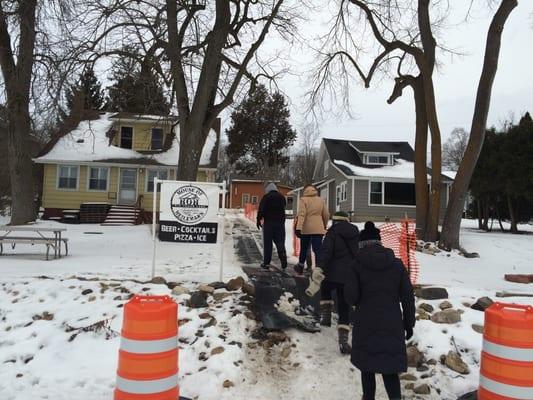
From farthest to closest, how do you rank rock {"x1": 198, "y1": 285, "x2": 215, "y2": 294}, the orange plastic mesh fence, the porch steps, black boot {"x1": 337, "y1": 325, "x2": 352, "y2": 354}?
the porch steps → the orange plastic mesh fence → rock {"x1": 198, "y1": 285, "x2": 215, "y2": 294} → black boot {"x1": 337, "y1": 325, "x2": 352, "y2": 354}

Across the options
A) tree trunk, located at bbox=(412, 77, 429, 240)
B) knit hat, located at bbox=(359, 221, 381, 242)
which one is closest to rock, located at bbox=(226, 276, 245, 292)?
knit hat, located at bbox=(359, 221, 381, 242)

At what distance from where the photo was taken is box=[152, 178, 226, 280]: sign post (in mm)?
7922

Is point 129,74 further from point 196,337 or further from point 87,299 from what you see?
point 196,337

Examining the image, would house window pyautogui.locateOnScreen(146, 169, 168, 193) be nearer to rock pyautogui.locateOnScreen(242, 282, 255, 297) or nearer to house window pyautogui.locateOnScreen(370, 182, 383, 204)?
house window pyautogui.locateOnScreen(370, 182, 383, 204)

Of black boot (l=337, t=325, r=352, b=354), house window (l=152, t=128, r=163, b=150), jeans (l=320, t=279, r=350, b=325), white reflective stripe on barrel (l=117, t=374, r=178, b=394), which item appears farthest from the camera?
house window (l=152, t=128, r=163, b=150)

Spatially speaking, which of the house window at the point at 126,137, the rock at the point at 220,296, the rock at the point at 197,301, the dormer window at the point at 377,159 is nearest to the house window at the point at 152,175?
the house window at the point at 126,137

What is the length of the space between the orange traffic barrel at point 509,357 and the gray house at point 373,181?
24273 millimetres

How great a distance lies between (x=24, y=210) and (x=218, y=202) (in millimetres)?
12411

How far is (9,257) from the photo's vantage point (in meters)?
11.0

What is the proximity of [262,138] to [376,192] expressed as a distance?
22.4 meters

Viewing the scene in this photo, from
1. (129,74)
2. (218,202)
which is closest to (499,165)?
(129,74)

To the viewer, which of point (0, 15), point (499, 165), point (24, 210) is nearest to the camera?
point (0, 15)

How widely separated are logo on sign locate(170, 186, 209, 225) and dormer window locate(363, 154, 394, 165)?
28025mm

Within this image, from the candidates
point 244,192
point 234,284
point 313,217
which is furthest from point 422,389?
point 244,192
